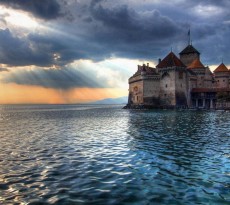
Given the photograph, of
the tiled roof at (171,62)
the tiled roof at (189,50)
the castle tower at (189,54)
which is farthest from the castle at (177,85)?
the tiled roof at (189,50)

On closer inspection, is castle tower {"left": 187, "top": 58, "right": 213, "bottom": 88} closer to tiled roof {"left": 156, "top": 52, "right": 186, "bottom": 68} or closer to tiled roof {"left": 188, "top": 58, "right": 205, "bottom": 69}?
tiled roof {"left": 188, "top": 58, "right": 205, "bottom": 69}

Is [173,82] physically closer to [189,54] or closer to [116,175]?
[189,54]

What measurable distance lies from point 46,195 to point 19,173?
3.19m

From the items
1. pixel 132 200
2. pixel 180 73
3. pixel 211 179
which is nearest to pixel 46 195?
pixel 132 200

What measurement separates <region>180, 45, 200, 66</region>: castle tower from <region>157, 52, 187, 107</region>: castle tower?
18899 mm

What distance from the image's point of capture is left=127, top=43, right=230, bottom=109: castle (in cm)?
7156

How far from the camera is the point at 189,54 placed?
3573 inches

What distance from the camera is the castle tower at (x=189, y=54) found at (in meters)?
89.8

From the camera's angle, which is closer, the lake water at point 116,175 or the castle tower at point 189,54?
the lake water at point 116,175

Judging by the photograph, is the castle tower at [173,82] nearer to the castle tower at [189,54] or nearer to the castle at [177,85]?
the castle at [177,85]

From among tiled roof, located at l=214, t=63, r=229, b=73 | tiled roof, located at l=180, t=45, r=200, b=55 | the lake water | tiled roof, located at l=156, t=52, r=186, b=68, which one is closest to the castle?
tiled roof, located at l=156, t=52, r=186, b=68

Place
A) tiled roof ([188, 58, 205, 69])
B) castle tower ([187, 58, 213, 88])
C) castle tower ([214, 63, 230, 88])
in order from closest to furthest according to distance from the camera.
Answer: castle tower ([187, 58, 213, 88]) < tiled roof ([188, 58, 205, 69]) < castle tower ([214, 63, 230, 88])

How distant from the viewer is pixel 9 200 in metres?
7.68


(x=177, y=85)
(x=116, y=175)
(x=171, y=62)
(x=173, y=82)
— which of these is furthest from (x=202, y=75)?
(x=116, y=175)
